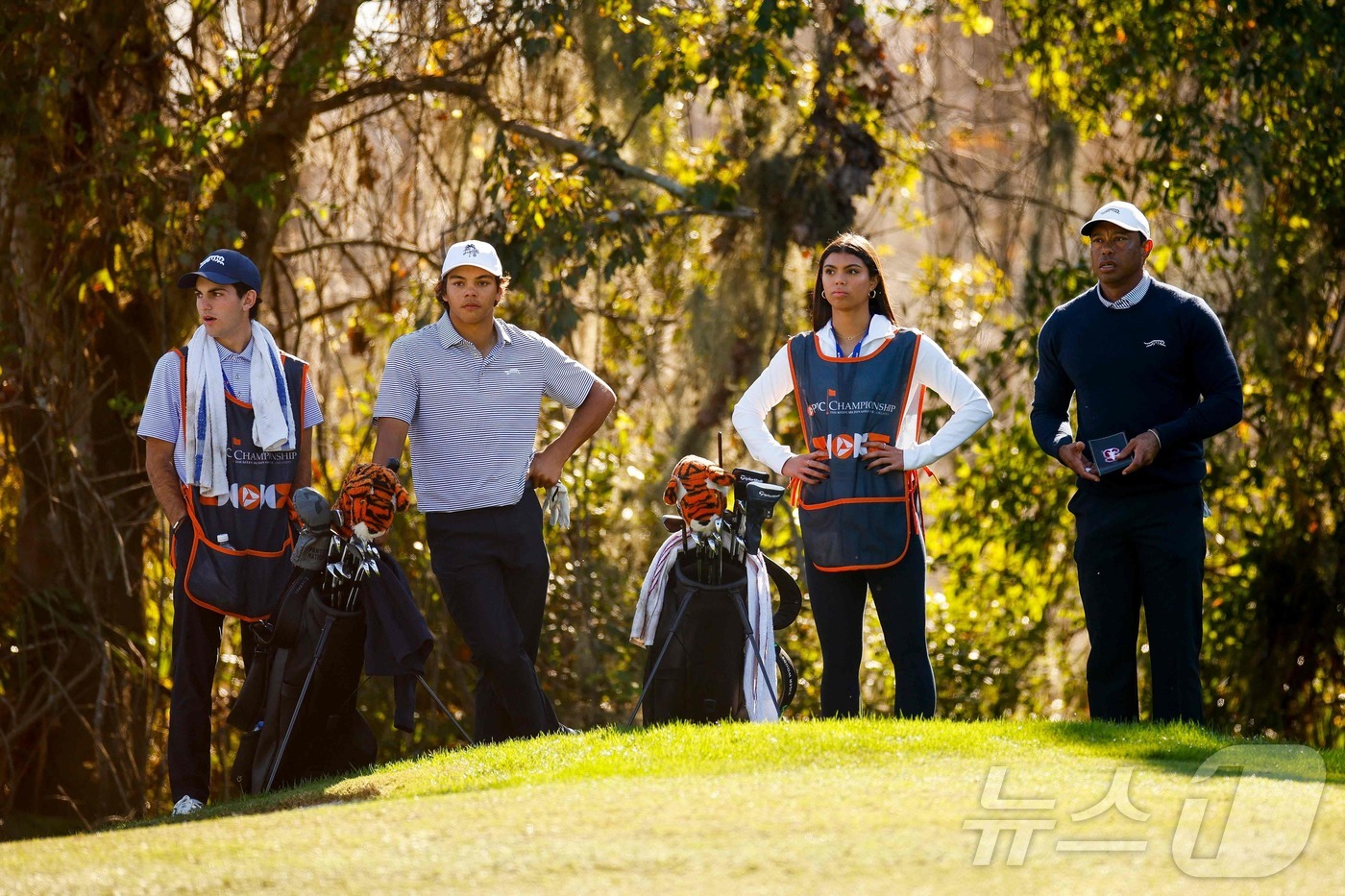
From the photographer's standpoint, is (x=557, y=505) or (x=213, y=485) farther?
(x=557, y=505)

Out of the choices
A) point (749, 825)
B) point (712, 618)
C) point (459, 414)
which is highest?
point (459, 414)

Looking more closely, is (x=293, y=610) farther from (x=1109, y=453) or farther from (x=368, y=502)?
(x=1109, y=453)

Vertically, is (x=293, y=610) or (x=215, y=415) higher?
(x=215, y=415)

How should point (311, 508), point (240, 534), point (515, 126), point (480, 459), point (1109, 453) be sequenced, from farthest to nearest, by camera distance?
point (515, 126) < point (480, 459) < point (240, 534) < point (1109, 453) < point (311, 508)

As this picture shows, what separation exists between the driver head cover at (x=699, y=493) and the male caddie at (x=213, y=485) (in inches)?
54.5

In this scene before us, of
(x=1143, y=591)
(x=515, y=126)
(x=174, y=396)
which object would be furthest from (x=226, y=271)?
(x=515, y=126)

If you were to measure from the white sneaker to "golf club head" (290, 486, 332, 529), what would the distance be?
1040 millimetres

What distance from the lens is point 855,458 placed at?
5648 millimetres

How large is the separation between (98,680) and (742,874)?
6.92m

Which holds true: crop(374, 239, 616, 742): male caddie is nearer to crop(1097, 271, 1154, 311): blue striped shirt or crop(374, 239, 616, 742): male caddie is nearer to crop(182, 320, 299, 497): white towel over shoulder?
crop(182, 320, 299, 497): white towel over shoulder

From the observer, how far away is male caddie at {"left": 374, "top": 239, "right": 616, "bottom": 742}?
5.93 m

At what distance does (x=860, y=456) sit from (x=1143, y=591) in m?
1.08

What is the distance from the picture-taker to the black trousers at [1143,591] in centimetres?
564

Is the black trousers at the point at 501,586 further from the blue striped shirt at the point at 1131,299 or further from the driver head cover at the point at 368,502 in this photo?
the blue striped shirt at the point at 1131,299
